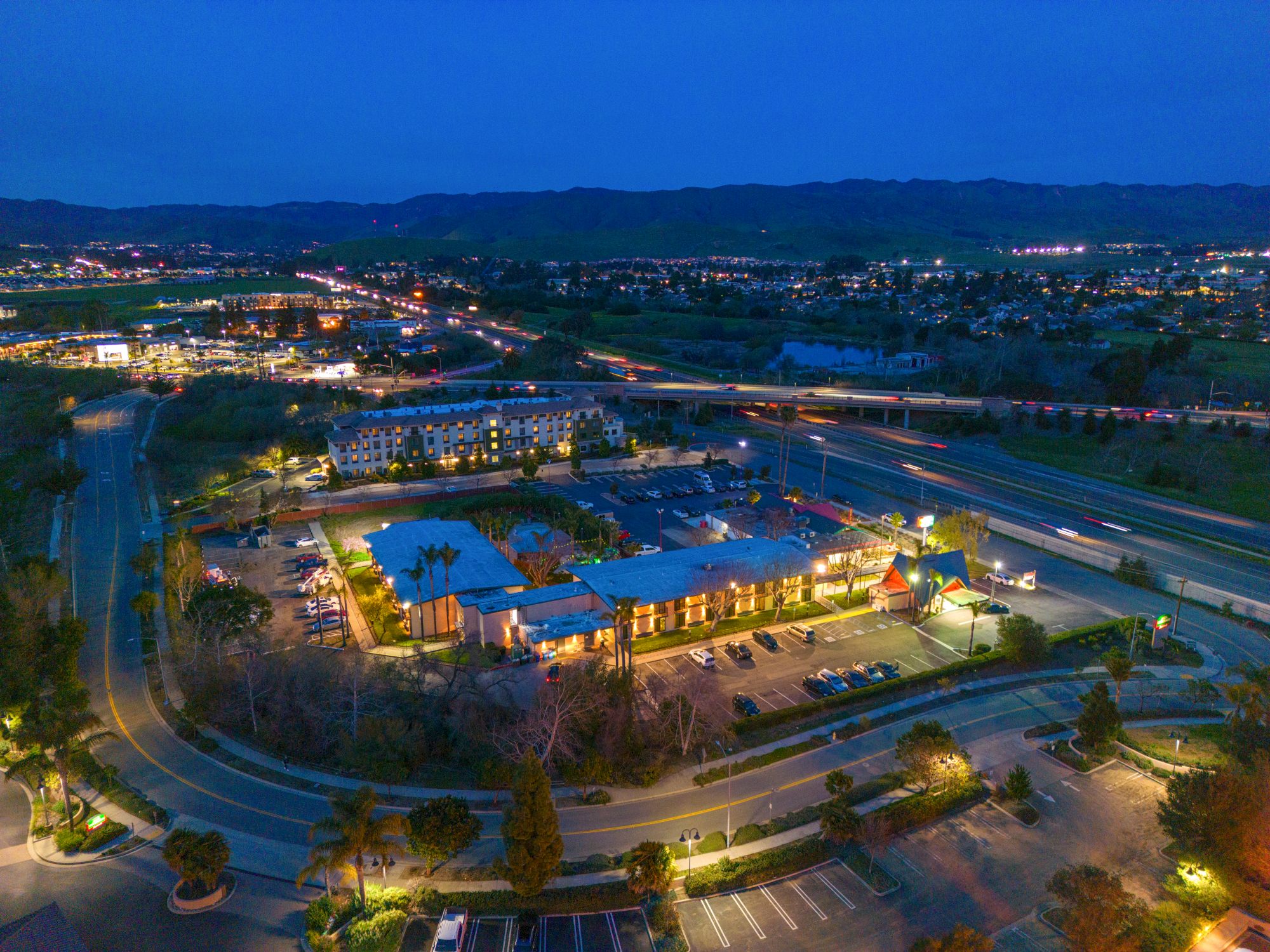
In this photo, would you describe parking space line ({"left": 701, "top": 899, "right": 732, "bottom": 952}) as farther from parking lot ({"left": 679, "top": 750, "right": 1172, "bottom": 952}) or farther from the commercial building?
the commercial building

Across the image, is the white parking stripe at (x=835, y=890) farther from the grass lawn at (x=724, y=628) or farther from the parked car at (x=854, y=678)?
the grass lawn at (x=724, y=628)

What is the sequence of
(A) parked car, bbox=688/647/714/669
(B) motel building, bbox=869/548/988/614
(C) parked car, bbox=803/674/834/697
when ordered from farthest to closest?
(B) motel building, bbox=869/548/988/614
(A) parked car, bbox=688/647/714/669
(C) parked car, bbox=803/674/834/697

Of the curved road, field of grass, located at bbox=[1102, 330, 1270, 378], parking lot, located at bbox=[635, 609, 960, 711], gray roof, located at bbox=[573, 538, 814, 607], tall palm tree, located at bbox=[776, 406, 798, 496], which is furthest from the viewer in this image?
field of grass, located at bbox=[1102, 330, 1270, 378]

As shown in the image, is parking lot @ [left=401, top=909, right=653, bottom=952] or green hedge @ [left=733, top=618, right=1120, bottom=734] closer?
parking lot @ [left=401, top=909, right=653, bottom=952]

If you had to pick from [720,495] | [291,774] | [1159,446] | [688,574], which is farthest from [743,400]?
[291,774]

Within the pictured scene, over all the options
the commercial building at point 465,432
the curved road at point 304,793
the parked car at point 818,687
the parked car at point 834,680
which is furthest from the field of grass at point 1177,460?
the parked car at point 818,687

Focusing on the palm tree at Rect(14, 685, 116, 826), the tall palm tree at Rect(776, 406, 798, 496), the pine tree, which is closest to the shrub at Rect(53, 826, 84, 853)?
the palm tree at Rect(14, 685, 116, 826)

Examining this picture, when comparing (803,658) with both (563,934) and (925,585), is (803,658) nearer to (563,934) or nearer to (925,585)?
(925,585)
